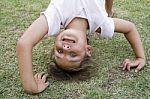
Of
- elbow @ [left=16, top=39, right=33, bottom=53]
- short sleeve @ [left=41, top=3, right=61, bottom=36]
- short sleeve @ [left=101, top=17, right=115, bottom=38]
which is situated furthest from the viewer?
short sleeve @ [left=101, top=17, right=115, bottom=38]

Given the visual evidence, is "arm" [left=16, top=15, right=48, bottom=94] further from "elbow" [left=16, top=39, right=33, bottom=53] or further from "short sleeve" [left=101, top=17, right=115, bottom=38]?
"short sleeve" [left=101, top=17, right=115, bottom=38]

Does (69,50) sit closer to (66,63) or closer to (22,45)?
(66,63)

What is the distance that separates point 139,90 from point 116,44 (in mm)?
450

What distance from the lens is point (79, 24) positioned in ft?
5.35

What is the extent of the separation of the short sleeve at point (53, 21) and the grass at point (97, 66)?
0.19 meters

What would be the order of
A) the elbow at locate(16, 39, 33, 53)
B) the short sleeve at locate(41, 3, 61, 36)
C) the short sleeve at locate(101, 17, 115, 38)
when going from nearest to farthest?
the elbow at locate(16, 39, 33, 53) → the short sleeve at locate(41, 3, 61, 36) → the short sleeve at locate(101, 17, 115, 38)

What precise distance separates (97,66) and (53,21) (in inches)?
12.1

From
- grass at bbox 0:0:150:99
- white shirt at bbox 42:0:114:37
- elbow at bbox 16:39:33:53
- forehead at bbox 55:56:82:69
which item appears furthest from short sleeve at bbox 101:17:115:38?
elbow at bbox 16:39:33:53

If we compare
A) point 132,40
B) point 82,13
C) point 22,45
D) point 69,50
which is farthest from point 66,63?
point 132,40

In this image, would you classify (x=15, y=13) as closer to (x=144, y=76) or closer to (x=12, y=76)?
(x=12, y=76)

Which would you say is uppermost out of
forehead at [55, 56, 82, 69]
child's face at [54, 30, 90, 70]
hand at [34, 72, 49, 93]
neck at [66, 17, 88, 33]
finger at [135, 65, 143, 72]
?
neck at [66, 17, 88, 33]

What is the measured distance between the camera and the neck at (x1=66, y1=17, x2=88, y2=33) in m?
1.61

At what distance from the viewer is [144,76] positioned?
1596 millimetres

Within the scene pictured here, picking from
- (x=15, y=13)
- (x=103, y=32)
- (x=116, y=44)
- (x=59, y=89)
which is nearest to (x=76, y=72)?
(x=59, y=89)
